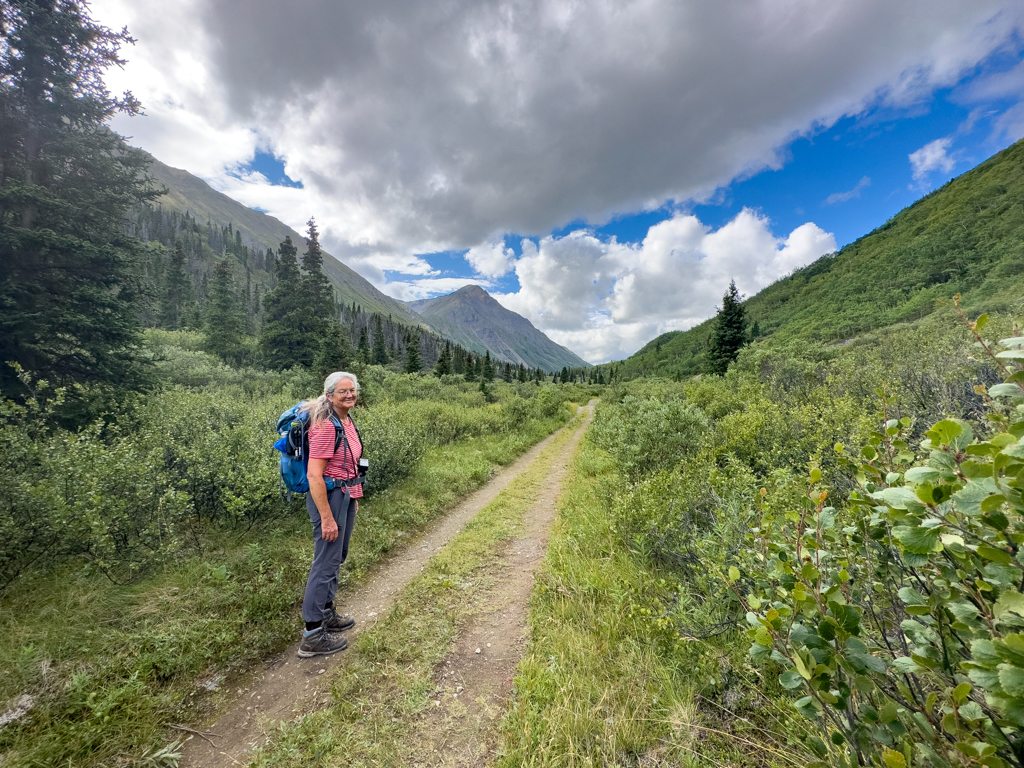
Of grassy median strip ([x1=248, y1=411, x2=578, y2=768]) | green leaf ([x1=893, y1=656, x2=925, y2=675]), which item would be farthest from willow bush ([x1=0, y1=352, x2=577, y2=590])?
green leaf ([x1=893, y1=656, x2=925, y2=675])

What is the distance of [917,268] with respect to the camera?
50344mm

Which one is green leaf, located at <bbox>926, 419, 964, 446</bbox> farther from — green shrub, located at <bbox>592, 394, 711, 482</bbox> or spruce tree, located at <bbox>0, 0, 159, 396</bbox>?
spruce tree, located at <bbox>0, 0, 159, 396</bbox>

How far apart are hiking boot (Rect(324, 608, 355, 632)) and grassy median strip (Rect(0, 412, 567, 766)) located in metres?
0.38

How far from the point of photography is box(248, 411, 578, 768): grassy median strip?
2.86m

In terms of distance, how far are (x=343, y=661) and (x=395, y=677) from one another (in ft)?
2.17

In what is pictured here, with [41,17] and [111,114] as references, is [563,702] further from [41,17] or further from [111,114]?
[41,17]

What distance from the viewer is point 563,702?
3018 mm

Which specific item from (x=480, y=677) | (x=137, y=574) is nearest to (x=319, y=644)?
(x=480, y=677)

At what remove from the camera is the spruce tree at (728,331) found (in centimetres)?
3085

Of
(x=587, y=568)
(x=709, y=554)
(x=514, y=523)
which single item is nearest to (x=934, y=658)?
(x=709, y=554)

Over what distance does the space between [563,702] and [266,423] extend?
7.97 meters

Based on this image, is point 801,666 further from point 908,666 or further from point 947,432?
point 947,432

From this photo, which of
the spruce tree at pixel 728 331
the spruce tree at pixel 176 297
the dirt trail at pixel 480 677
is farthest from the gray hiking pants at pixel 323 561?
the spruce tree at pixel 176 297

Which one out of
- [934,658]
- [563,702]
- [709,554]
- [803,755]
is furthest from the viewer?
[709,554]
